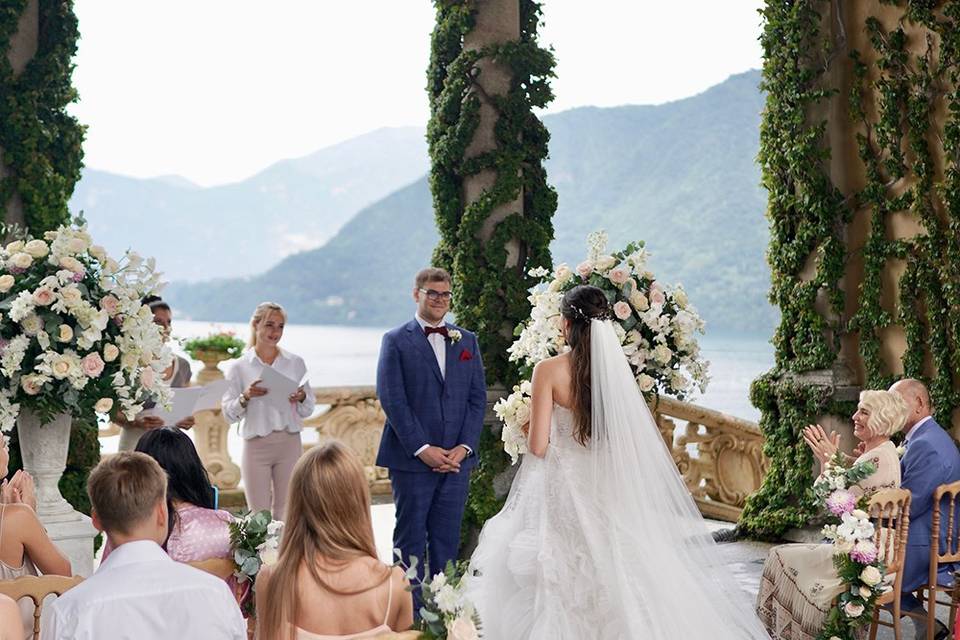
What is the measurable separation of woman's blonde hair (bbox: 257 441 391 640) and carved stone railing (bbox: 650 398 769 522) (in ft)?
21.2

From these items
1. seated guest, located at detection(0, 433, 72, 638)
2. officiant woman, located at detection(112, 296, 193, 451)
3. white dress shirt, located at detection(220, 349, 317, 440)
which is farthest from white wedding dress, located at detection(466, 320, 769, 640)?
officiant woman, located at detection(112, 296, 193, 451)

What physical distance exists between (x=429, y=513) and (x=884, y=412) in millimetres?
2201

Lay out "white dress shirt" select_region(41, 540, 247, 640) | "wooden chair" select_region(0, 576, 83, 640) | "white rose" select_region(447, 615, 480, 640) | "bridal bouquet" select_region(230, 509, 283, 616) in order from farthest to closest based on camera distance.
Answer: "bridal bouquet" select_region(230, 509, 283, 616) → "wooden chair" select_region(0, 576, 83, 640) → "white rose" select_region(447, 615, 480, 640) → "white dress shirt" select_region(41, 540, 247, 640)

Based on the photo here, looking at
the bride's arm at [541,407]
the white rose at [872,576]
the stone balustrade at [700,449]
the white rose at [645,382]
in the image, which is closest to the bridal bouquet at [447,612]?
the bride's arm at [541,407]

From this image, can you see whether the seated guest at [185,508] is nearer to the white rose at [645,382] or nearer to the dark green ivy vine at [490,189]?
the white rose at [645,382]

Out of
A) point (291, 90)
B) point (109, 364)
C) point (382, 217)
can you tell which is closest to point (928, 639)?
point (109, 364)

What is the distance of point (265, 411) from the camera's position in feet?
21.3

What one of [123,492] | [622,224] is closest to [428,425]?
[123,492]

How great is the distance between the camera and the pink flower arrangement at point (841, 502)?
448 centimetres

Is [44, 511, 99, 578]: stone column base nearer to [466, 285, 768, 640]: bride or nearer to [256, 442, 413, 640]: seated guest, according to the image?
[466, 285, 768, 640]: bride

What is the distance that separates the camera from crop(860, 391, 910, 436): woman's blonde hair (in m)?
4.82

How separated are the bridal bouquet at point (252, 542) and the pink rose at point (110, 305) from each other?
1437mm

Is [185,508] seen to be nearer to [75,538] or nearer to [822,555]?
[75,538]

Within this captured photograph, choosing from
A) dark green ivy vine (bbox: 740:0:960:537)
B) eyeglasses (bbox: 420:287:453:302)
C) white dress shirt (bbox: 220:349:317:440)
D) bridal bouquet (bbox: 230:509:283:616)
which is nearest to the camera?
bridal bouquet (bbox: 230:509:283:616)
